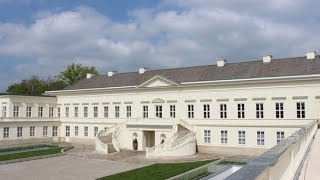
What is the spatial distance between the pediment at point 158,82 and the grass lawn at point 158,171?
440 inches

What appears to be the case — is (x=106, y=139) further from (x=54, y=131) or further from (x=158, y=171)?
(x=158, y=171)

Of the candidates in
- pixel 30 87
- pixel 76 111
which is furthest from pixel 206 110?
pixel 30 87

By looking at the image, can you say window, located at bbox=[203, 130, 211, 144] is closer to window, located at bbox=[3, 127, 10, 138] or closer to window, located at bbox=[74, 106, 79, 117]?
window, located at bbox=[74, 106, 79, 117]

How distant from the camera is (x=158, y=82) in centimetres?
3988

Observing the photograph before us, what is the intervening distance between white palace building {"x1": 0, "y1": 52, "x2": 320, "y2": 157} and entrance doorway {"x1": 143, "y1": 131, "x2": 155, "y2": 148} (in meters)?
0.12

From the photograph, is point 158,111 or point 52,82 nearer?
point 158,111

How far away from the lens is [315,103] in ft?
100

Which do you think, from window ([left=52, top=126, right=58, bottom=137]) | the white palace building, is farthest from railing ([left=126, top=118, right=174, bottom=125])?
window ([left=52, top=126, right=58, bottom=137])

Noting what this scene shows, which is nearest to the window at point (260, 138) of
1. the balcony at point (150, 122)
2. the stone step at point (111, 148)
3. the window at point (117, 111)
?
the balcony at point (150, 122)

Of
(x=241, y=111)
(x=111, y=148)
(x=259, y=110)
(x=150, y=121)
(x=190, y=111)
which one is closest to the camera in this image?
(x=259, y=110)

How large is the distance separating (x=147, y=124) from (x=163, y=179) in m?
15.3

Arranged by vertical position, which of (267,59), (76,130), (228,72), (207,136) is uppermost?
(267,59)

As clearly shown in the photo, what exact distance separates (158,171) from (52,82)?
61.9 m

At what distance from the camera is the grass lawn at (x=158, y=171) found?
2472 cm
